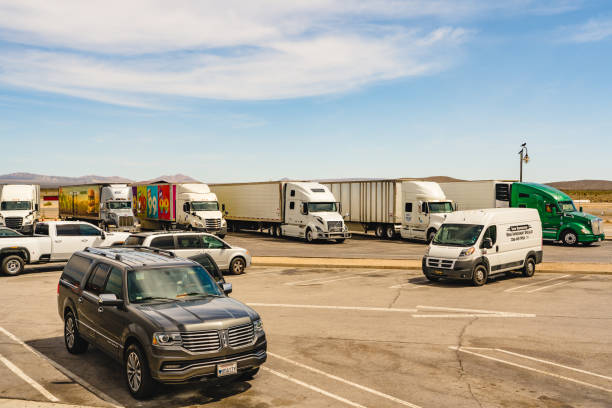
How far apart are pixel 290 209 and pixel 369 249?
24.3ft

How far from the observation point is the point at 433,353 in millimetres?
9914

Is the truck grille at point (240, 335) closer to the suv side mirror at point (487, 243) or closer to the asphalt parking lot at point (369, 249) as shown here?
the suv side mirror at point (487, 243)

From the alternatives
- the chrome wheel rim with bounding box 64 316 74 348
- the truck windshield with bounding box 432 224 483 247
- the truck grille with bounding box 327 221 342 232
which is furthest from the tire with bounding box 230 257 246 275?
the truck grille with bounding box 327 221 342 232

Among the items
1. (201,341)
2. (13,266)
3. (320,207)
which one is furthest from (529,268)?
(13,266)

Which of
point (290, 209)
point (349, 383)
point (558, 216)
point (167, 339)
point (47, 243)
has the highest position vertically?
point (290, 209)

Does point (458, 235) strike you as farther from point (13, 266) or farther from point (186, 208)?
point (186, 208)

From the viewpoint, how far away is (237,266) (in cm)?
1948

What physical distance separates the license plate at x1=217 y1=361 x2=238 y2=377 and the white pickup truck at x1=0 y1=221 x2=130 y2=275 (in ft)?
49.0

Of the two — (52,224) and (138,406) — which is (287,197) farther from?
(138,406)

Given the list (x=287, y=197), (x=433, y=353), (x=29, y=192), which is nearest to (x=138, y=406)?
(x=433, y=353)

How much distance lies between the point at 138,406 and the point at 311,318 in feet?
19.3

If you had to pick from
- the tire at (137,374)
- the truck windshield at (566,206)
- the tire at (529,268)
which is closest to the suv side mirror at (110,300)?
the tire at (137,374)

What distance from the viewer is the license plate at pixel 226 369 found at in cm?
726

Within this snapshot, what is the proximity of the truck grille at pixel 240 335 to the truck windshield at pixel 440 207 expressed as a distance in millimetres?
25176
